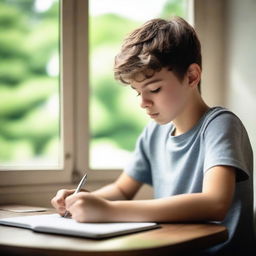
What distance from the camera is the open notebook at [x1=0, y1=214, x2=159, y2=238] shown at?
897mm

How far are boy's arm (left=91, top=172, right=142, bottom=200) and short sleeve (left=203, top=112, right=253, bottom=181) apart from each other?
378 millimetres

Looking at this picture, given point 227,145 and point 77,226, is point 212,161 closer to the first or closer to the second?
point 227,145

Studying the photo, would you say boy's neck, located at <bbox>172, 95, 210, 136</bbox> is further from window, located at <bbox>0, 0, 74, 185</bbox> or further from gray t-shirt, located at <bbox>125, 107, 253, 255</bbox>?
window, located at <bbox>0, 0, 74, 185</bbox>

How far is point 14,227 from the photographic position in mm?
1042

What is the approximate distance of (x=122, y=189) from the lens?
1.57m

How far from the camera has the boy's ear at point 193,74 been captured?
1327 mm

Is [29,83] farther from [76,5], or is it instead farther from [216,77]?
[216,77]

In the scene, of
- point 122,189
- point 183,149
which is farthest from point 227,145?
point 122,189

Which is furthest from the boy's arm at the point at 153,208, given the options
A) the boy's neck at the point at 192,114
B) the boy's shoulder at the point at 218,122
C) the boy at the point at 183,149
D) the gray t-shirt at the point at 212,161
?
the boy's neck at the point at 192,114

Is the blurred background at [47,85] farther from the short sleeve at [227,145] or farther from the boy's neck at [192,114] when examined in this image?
the short sleeve at [227,145]

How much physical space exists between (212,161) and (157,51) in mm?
322

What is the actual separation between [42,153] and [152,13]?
0.69 m

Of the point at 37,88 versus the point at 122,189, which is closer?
the point at 122,189

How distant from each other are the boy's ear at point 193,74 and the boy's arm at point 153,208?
377 millimetres
